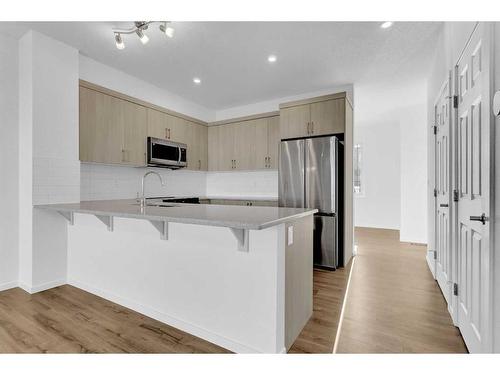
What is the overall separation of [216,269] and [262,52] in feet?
7.92

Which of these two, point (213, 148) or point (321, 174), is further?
point (213, 148)

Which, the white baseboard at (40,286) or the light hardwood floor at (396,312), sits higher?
the white baseboard at (40,286)

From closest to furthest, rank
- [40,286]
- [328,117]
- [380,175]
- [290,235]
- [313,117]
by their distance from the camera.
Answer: [290,235]
[40,286]
[328,117]
[313,117]
[380,175]

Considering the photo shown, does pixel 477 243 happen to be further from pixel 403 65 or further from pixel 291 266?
pixel 403 65

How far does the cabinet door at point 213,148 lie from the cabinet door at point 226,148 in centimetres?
4

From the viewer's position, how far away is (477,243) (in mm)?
1510

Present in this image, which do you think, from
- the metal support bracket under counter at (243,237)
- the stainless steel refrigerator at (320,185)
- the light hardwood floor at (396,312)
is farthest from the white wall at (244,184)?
the metal support bracket under counter at (243,237)

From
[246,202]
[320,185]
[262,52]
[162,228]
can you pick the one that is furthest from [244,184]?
[162,228]

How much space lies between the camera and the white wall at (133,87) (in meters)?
3.17

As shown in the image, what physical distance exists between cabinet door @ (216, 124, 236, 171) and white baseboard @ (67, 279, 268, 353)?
2.83 m

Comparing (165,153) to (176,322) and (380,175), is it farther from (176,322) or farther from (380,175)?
(380,175)

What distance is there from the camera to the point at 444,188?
8.36 feet

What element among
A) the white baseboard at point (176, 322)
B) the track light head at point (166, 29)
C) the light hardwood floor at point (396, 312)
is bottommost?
the light hardwood floor at point (396, 312)

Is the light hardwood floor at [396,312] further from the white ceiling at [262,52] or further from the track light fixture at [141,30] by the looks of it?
the track light fixture at [141,30]
